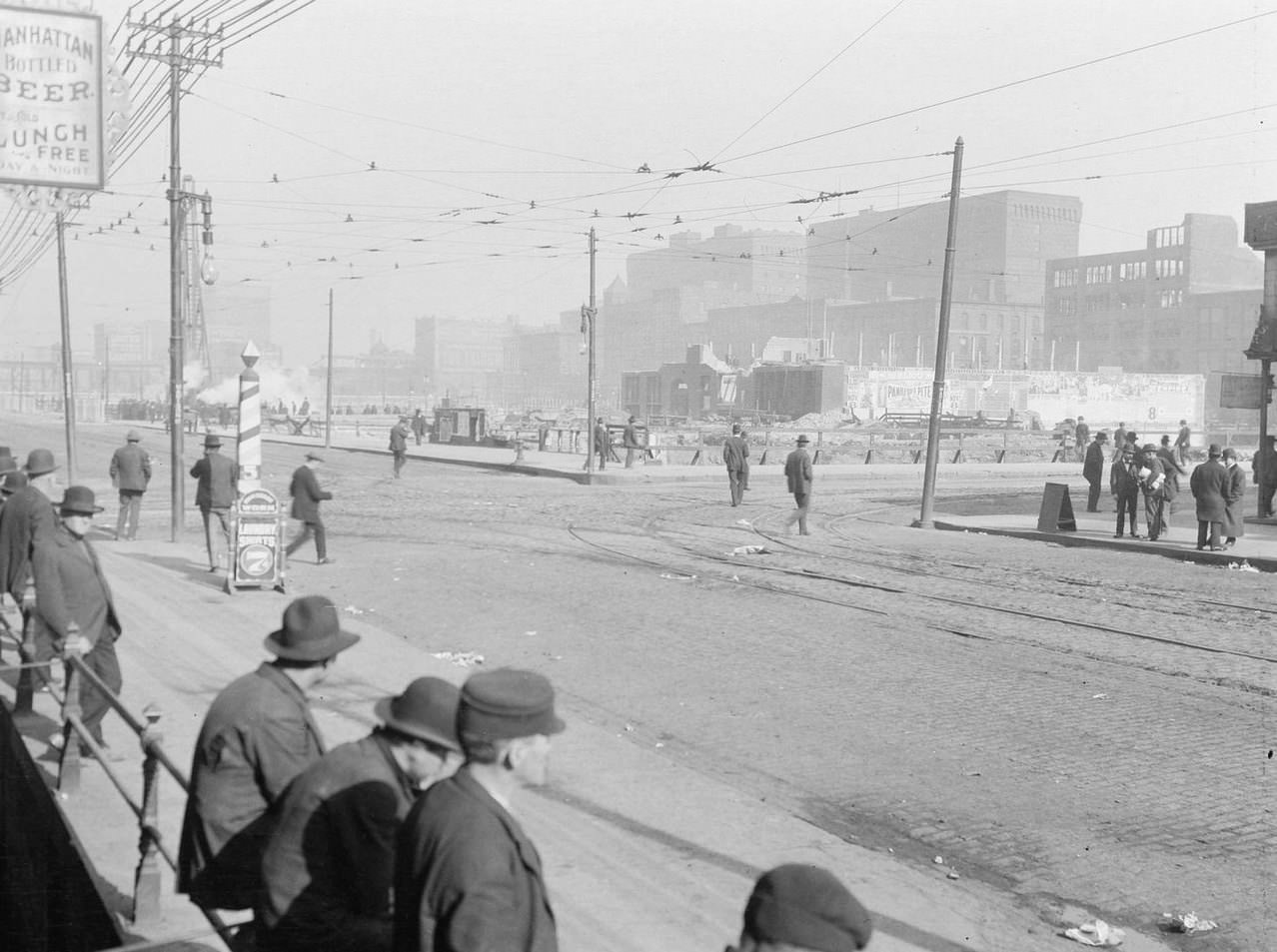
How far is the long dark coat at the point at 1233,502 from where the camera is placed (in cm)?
1983

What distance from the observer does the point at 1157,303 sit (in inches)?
4309

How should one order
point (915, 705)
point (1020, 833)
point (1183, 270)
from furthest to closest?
point (1183, 270) → point (915, 705) → point (1020, 833)

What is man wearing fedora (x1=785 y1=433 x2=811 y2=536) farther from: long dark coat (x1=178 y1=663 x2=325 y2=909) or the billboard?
long dark coat (x1=178 y1=663 x2=325 y2=909)

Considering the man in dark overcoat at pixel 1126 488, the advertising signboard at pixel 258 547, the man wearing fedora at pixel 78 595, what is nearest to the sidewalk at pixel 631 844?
the man wearing fedora at pixel 78 595

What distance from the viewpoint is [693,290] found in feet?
505

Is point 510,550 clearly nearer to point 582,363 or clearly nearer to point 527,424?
point 527,424

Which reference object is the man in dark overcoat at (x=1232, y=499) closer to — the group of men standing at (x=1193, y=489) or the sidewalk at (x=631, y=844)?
the group of men standing at (x=1193, y=489)

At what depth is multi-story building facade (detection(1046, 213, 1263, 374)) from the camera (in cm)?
10269

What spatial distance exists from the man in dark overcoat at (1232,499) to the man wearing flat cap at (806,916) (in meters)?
19.4

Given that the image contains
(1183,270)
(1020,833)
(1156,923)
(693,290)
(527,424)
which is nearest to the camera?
(1156,923)

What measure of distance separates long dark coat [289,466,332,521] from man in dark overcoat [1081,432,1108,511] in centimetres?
1623

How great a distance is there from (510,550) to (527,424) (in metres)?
60.2

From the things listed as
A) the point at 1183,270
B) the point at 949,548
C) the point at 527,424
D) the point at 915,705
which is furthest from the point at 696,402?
the point at 915,705

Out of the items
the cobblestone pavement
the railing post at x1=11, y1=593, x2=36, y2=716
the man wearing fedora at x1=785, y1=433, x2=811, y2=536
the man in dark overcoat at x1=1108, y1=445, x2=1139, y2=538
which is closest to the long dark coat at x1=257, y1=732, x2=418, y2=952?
the cobblestone pavement
